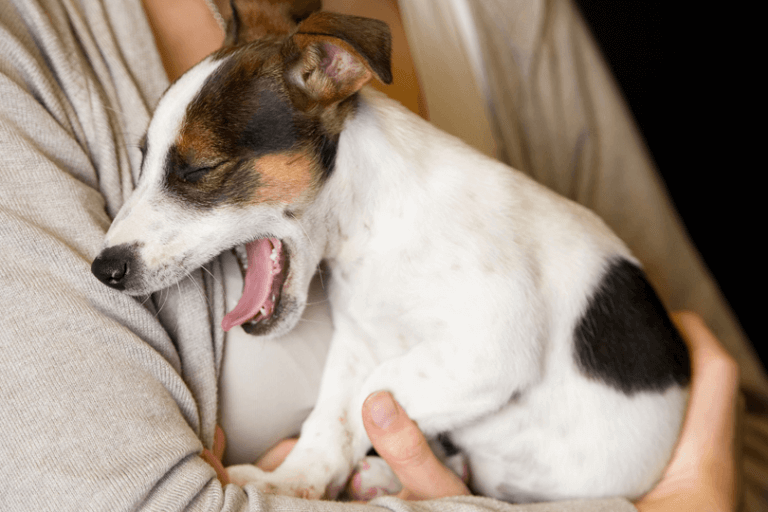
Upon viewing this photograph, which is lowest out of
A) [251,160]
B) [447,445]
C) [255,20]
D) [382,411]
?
[447,445]

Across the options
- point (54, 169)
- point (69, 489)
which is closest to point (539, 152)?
point (54, 169)

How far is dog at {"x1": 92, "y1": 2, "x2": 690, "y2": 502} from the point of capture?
1247 mm

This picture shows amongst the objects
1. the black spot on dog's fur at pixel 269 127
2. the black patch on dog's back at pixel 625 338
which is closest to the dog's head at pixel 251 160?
the black spot on dog's fur at pixel 269 127

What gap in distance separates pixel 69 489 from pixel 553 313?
3.74ft

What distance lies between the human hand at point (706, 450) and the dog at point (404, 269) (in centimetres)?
5

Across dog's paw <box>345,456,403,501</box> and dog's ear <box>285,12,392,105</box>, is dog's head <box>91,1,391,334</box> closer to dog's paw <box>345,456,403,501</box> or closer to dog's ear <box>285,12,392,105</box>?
dog's ear <box>285,12,392,105</box>

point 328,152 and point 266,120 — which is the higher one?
point 266,120

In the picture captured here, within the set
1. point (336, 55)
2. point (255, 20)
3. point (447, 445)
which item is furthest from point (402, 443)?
point (255, 20)

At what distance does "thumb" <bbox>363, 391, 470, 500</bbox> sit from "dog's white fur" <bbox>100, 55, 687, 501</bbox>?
0.17 feet

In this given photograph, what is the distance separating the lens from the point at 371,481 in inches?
58.3

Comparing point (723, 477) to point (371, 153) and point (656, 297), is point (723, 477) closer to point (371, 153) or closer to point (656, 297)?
point (656, 297)

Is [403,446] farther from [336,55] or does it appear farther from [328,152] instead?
[336,55]

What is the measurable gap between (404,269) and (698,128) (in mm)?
2320

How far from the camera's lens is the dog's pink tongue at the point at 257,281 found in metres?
1.30
